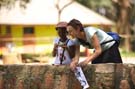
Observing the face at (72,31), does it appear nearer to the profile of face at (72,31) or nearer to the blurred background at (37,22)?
the profile of face at (72,31)

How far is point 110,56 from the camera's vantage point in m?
7.76

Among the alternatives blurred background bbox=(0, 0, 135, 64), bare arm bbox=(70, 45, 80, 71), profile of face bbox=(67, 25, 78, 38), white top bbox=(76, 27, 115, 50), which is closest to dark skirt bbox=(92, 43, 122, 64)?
white top bbox=(76, 27, 115, 50)

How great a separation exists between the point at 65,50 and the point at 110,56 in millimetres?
805

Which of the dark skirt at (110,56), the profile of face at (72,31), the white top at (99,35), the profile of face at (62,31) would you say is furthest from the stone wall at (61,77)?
the profile of face at (72,31)

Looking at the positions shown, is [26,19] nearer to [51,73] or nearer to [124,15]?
[124,15]

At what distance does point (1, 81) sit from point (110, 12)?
148 feet

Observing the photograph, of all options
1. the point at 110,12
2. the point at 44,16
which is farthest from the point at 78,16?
the point at 110,12

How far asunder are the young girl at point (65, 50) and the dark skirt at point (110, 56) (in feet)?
1.22

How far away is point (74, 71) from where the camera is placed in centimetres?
775

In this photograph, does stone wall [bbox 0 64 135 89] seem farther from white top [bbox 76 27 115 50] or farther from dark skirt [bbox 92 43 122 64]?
white top [bbox 76 27 115 50]

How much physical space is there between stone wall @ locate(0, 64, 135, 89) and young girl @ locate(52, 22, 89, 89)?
136 millimetres

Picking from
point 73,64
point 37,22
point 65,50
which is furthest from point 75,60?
point 37,22

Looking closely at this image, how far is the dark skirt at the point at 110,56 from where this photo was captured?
769cm

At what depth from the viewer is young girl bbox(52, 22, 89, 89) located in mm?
7715
